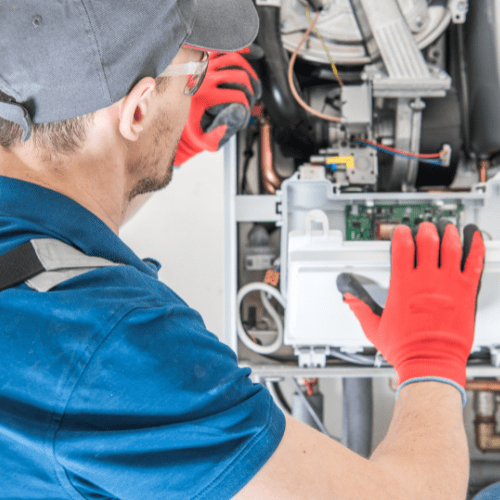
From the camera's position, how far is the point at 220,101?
1046mm

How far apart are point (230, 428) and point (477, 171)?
1.23 meters

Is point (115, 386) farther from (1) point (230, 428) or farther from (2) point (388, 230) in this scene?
(2) point (388, 230)

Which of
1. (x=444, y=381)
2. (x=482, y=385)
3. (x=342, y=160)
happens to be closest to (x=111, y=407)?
(x=444, y=381)

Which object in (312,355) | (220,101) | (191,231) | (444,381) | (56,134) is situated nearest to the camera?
(56,134)

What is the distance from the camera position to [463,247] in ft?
2.87

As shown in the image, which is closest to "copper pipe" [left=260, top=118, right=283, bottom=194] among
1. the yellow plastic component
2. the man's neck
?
the yellow plastic component

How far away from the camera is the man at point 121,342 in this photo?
17.9 inches

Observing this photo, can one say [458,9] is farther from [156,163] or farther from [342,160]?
[156,163]

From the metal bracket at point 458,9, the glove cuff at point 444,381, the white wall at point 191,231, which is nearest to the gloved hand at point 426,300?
the glove cuff at point 444,381

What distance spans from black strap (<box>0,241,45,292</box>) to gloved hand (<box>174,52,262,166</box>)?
2.27 feet

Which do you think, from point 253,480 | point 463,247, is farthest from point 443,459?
point 463,247

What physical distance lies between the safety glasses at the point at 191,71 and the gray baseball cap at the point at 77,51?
0.13 ft

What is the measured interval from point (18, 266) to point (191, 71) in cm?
41

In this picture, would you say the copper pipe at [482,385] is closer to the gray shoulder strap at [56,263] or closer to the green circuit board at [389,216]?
the green circuit board at [389,216]
